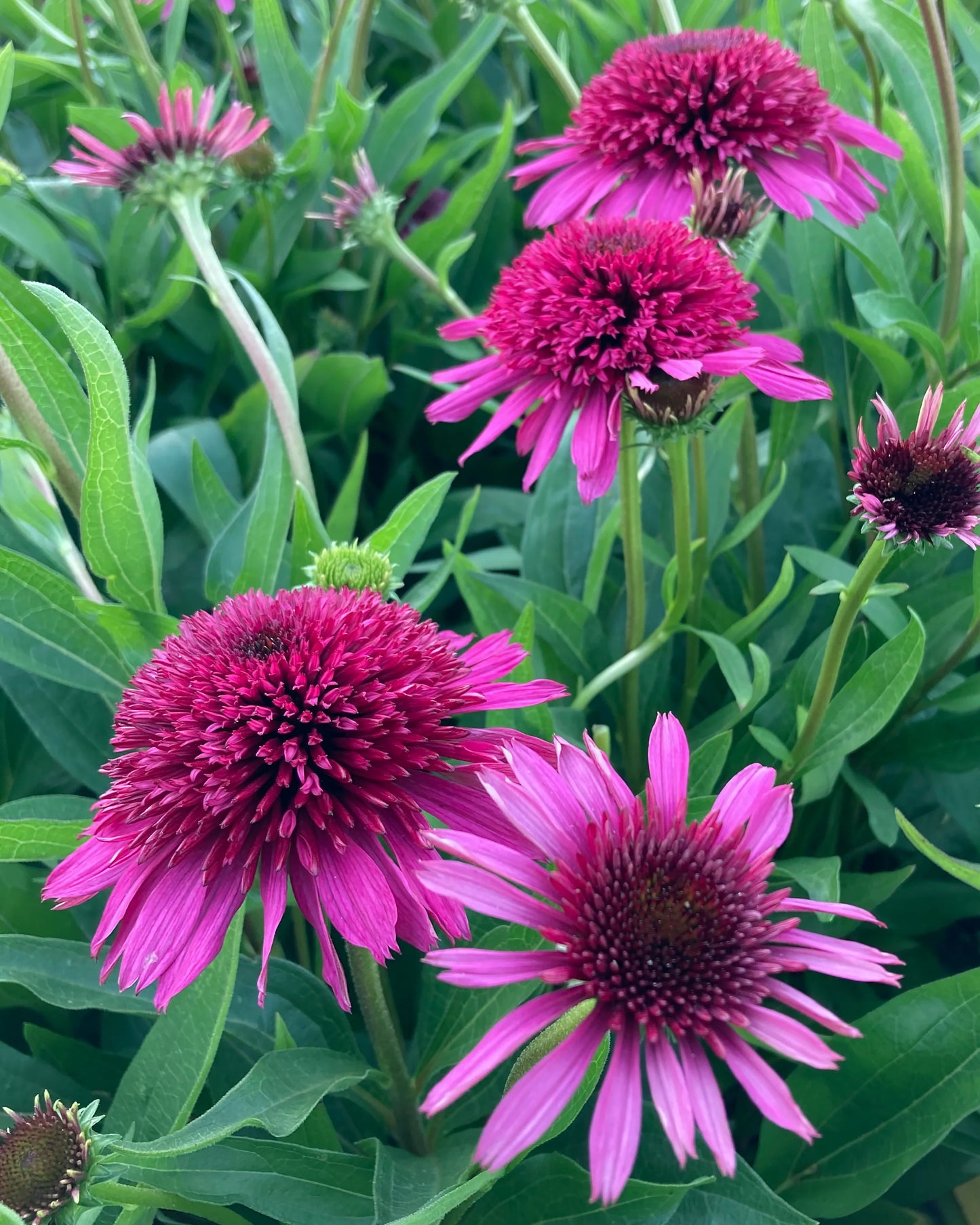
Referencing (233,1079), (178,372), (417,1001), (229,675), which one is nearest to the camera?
(229,675)

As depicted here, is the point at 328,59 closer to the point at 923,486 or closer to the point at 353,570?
the point at 353,570

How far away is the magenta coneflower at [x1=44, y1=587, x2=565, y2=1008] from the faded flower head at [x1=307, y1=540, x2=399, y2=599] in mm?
128

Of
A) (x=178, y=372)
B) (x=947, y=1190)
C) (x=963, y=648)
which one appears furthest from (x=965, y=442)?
(x=178, y=372)

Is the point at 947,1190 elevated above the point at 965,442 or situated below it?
below

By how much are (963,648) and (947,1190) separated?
1.17ft

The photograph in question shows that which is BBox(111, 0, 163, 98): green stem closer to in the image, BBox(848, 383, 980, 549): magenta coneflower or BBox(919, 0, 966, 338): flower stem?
BBox(919, 0, 966, 338): flower stem

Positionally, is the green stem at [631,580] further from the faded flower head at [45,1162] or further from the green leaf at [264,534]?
the faded flower head at [45,1162]

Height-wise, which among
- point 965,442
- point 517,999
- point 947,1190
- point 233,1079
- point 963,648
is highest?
point 965,442

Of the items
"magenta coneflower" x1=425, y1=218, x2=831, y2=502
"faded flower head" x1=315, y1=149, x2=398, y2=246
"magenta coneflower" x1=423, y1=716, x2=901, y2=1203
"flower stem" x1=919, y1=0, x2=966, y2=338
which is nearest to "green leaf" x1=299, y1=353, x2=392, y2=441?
"faded flower head" x1=315, y1=149, x2=398, y2=246

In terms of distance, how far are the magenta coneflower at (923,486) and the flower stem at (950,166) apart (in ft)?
1.13

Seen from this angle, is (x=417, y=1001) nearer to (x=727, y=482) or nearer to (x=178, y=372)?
(x=727, y=482)

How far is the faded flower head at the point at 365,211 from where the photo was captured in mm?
876

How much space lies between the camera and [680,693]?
83 centimetres

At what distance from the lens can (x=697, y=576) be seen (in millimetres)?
738
